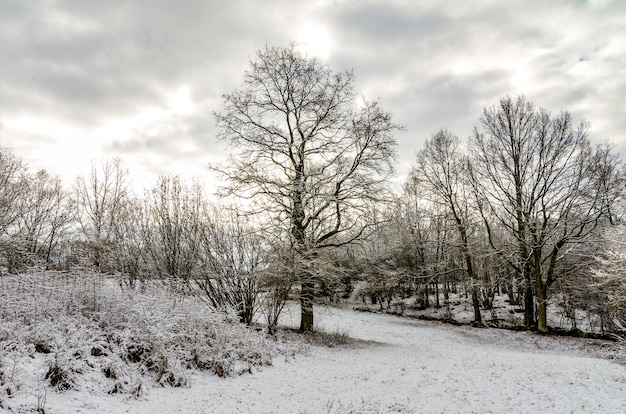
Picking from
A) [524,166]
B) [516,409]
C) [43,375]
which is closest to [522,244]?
[524,166]

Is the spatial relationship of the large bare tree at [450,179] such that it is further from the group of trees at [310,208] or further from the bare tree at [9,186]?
the bare tree at [9,186]

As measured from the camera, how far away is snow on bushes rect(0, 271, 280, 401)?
6.07 metres

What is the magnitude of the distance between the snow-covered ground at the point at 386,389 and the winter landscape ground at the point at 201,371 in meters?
0.03

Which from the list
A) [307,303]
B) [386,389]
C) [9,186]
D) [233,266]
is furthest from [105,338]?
[9,186]

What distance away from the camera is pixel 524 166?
69.9ft

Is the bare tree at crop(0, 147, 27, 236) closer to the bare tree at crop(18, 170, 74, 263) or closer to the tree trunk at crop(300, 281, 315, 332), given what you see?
the bare tree at crop(18, 170, 74, 263)

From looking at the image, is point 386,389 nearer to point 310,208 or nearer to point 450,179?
point 310,208

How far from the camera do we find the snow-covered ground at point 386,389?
6.48 m

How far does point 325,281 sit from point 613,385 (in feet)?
31.8

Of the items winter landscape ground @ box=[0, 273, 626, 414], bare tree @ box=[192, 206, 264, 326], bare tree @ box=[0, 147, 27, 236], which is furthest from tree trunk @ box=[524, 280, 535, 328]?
bare tree @ box=[0, 147, 27, 236]

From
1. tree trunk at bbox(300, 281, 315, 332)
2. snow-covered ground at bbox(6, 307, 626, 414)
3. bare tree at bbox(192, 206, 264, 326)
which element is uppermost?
bare tree at bbox(192, 206, 264, 326)

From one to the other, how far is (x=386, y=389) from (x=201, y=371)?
15.0ft

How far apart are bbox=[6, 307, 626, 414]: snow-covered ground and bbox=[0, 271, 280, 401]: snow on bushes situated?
1.28ft

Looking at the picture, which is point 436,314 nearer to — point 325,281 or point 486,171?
point 486,171
